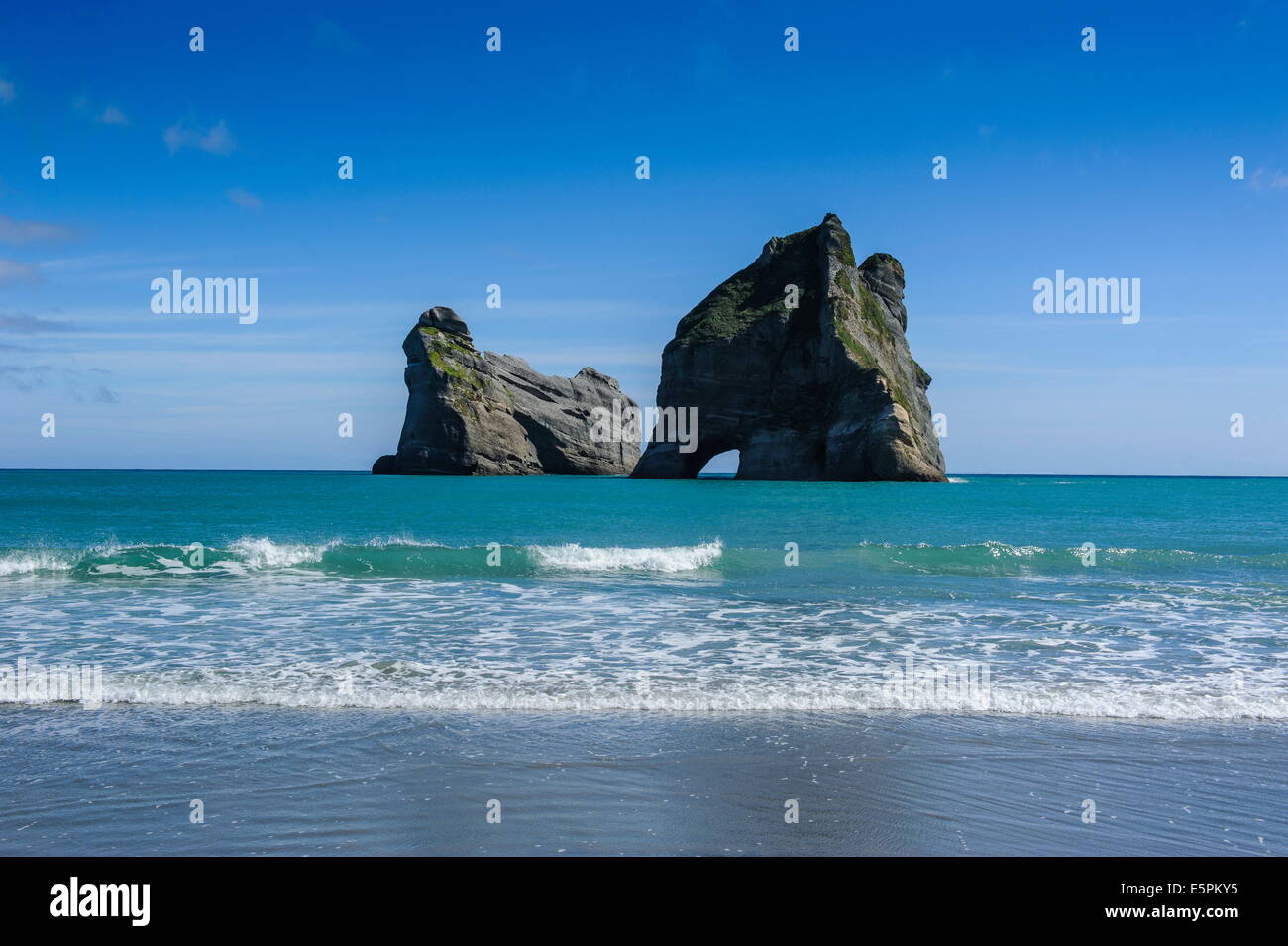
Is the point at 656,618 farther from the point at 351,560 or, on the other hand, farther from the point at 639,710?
the point at 351,560

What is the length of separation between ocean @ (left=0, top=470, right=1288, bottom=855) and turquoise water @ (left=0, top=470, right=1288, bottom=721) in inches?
3.7

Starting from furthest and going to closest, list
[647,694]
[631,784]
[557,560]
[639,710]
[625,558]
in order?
1. [625,558]
2. [557,560]
3. [647,694]
4. [639,710]
5. [631,784]

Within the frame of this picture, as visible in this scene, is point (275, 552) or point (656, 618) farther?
point (275, 552)

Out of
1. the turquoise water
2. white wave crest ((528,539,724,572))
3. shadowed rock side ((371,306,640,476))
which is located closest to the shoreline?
the turquoise water

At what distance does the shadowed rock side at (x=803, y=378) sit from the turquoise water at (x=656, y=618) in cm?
4976

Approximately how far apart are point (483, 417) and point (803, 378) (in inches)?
1881

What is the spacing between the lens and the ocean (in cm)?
570

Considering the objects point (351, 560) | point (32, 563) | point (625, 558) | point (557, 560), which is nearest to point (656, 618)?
point (557, 560)

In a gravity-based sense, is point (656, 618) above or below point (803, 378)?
below

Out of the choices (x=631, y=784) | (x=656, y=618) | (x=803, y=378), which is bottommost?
(x=656, y=618)

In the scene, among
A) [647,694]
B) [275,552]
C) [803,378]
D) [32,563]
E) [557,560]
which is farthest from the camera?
[803,378]

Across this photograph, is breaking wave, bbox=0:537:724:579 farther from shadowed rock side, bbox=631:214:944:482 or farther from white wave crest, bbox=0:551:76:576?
shadowed rock side, bbox=631:214:944:482

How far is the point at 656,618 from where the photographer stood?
14906mm
